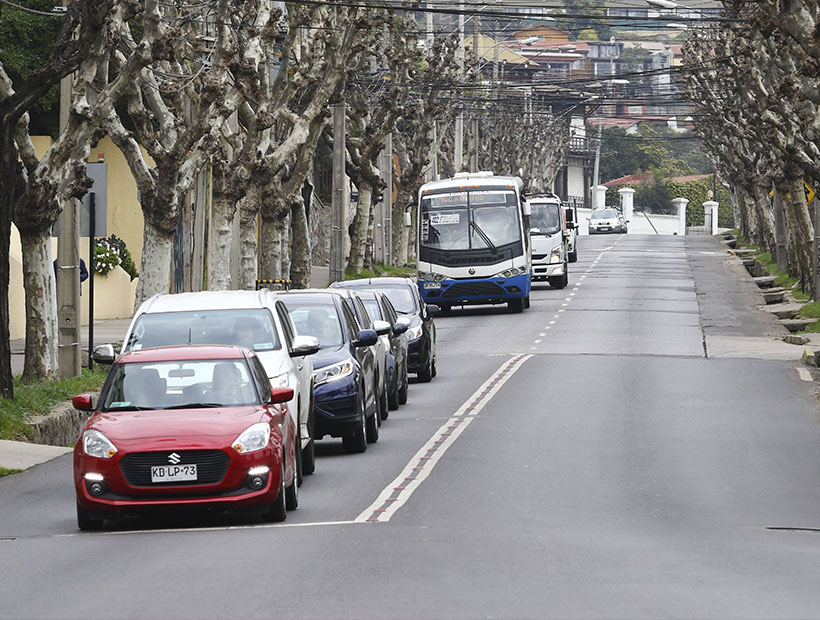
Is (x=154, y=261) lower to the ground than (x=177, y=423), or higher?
higher

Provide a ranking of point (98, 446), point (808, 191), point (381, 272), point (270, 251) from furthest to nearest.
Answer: point (381, 272)
point (808, 191)
point (270, 251)
point (98, 446)

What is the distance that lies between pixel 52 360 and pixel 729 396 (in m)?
10.4

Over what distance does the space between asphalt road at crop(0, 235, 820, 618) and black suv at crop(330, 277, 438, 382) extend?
1.59ft

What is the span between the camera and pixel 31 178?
886 inches

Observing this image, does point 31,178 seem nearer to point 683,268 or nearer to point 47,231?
point 47,231

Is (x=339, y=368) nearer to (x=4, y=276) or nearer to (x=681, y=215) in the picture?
(x=4, y=276)

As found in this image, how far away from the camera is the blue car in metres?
17.8


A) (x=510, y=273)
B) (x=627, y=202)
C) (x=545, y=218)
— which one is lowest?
(x=510, y=273)

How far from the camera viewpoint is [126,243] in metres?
45.3

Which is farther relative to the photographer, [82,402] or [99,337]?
[99,337]

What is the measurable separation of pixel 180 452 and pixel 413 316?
47.4 ft

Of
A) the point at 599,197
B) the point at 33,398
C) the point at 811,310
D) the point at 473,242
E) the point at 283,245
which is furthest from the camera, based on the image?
the point at 599,197

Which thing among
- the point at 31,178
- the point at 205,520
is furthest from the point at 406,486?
the point at 31,178

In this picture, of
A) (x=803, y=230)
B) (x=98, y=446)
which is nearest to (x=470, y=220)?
(x=803, y=230)
